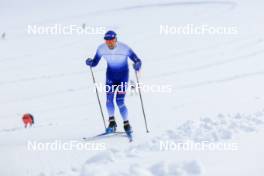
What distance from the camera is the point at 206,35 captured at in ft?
94.7

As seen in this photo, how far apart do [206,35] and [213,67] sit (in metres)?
8.90

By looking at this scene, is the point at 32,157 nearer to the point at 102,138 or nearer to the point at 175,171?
the point at 102,138

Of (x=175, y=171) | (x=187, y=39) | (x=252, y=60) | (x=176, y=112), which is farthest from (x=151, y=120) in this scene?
(x=187, y=39)
